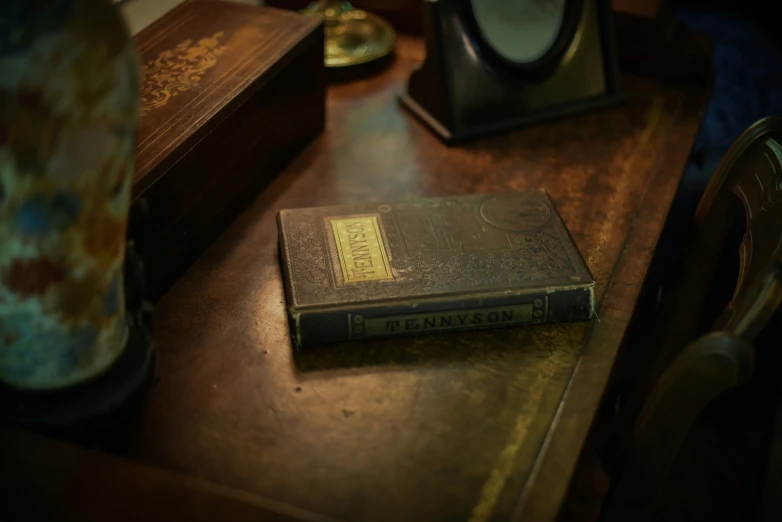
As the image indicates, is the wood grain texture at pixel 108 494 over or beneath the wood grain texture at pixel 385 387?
over

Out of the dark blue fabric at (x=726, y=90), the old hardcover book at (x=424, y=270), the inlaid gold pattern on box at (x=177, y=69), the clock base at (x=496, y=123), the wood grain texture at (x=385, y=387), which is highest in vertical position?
the inlaid gold pattern on box at (x=177, y=69)

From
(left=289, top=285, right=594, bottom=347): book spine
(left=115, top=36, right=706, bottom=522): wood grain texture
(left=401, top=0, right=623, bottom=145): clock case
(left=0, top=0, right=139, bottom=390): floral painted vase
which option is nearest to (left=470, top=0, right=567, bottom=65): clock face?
(left=401, top=0, right=623, bottom=145): clock case

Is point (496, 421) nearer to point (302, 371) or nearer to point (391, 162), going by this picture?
point (302, 371)

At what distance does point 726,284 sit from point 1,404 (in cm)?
126

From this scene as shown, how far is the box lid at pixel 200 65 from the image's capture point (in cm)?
89

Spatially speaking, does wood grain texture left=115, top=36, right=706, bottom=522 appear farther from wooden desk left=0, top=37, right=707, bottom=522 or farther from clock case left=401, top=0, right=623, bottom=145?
clock case left=401, top=0, right=623, bottom=145

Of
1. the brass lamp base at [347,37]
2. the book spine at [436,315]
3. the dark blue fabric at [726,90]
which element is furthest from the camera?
the dark blue fabric at [726,90]

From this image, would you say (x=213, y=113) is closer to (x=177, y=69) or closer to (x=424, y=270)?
(x=177, y=69)

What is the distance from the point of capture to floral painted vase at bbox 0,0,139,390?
51 centimetres

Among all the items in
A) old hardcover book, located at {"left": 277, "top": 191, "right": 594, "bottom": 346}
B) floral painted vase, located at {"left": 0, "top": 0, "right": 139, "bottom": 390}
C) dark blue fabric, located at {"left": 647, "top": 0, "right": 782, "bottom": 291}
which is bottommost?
dark blue fabric, located at {"left": 647, "top": 0, "right": 782, "bottom": 291}

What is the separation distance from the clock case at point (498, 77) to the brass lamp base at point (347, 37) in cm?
13

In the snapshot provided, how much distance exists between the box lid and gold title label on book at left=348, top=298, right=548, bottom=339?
0.89 ft

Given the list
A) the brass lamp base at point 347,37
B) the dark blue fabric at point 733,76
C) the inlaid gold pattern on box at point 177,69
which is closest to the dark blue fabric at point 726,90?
the dark blue fabric at point 733,76

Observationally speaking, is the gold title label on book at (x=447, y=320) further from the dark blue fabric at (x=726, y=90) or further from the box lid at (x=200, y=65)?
the dark blue fabric at (x=726, y=90)
